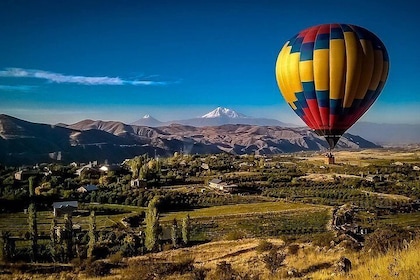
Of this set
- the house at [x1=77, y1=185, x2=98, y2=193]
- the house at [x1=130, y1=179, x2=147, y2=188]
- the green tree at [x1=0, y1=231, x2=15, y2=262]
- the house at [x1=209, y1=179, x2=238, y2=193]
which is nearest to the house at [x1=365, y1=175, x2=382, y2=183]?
the house at [x1=209, y1=179, x2=238, y2=193]

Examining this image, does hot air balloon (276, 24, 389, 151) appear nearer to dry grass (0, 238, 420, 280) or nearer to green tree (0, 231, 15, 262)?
dry grass (0, 238, 420, 280)

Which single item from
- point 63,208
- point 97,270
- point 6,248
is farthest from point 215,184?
point 97,270

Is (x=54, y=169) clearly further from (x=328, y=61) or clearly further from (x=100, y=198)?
(x=328, y=61)

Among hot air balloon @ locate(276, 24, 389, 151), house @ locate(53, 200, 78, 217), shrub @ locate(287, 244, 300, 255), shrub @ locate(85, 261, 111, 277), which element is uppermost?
hot air balloon @ locate(276, 24, 389, 151)

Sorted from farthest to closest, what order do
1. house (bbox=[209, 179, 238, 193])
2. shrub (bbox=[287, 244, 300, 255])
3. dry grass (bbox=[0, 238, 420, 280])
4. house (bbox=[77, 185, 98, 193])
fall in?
1. house (bbox=[209, 179, 238, 193])
2. house (bbox=[77, 185, 98, 193])
3. shrub (bbox=[287, 244, 300, 255])
4. dry grass (bbox=[0, 238, 420, 280])

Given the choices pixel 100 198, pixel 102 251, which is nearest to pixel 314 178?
pixel 100 198

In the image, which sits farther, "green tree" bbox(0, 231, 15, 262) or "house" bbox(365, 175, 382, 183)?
"house" bbox(365, 175, 382, 183)

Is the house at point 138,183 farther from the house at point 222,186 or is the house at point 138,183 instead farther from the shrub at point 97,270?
the shrub at point 97,270

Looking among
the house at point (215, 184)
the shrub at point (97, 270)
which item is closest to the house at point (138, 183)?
the house at point (215, 184)

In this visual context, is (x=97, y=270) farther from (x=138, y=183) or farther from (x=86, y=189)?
(x=138, y=183)
